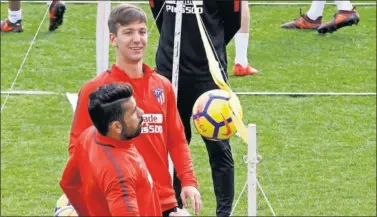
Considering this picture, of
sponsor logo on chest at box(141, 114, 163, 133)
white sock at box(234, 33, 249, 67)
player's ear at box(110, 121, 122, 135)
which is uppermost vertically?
player's ear at box(110, 121, 122, 135)

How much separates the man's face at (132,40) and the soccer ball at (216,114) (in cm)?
171

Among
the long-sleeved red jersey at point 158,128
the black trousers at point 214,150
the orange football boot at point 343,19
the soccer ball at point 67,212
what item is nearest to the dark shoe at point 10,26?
the orange football boot at point 343,19

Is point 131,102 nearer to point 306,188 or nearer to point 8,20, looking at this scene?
point 306,188

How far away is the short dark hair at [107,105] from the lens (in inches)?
226

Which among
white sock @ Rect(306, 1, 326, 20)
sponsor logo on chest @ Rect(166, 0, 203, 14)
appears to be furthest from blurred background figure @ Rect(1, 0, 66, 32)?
sponsor logo on chest @ Rect(166, 0, 203, 14)

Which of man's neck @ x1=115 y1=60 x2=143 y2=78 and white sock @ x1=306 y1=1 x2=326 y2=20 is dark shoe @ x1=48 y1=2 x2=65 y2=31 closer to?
white sock @ x1=306 y1=1 x2=326 y2=20

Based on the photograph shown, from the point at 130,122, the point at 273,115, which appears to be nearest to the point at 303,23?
the point at 273,115

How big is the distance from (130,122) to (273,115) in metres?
6.75

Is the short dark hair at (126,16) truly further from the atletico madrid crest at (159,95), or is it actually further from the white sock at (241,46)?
the white sock at (241,46)

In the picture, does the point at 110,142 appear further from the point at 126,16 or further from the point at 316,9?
the point at 316,9

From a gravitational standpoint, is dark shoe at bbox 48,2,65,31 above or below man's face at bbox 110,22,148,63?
below

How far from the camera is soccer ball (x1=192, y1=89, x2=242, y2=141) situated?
828cm

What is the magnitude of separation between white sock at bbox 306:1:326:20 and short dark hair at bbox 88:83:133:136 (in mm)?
8984

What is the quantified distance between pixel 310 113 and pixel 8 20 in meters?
4.25
